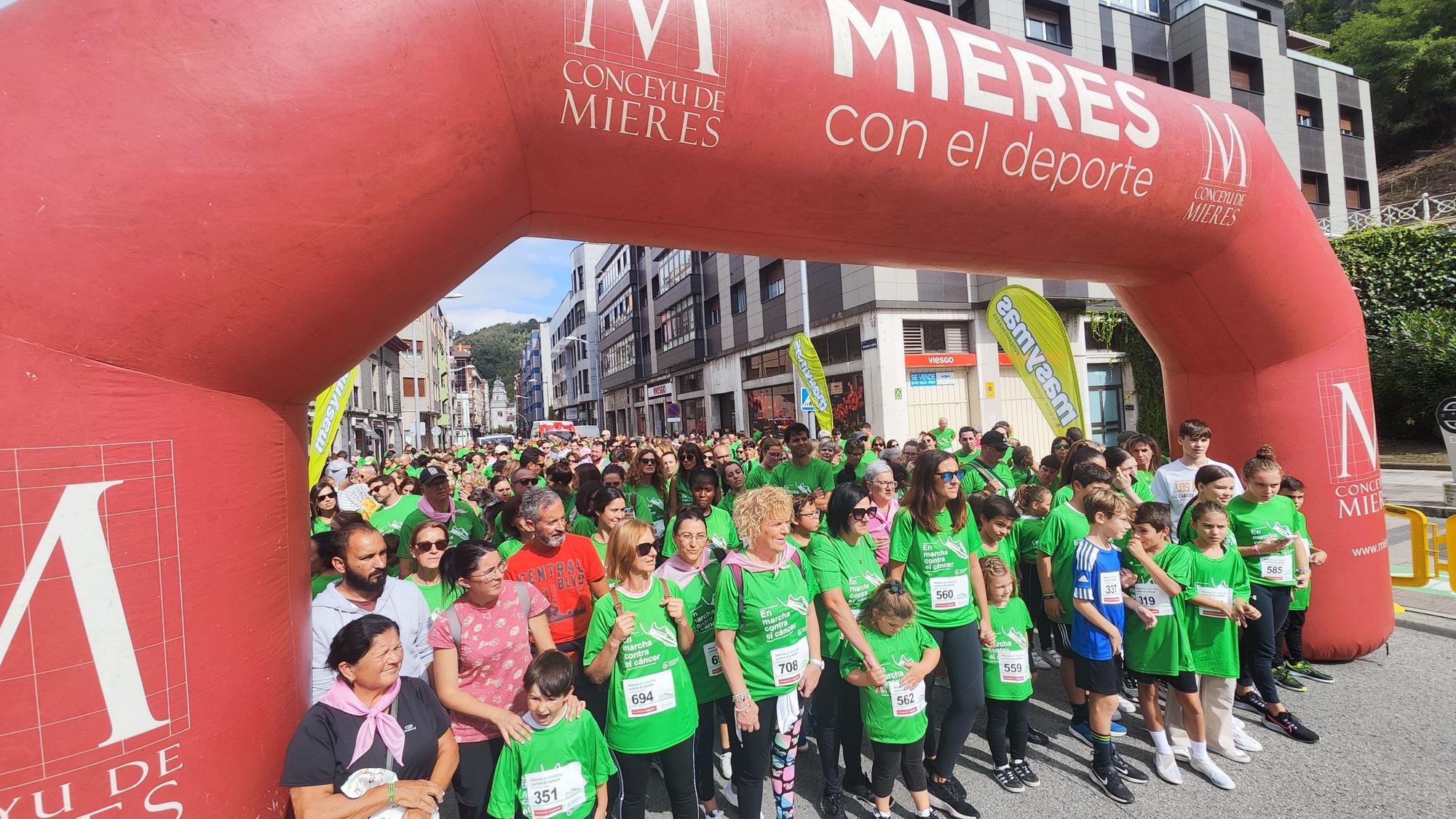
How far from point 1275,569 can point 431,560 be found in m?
5.28

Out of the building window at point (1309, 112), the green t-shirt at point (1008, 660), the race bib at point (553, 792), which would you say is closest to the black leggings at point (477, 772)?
the race bib at point (553, 792)

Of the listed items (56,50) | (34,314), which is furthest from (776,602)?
(56,50)

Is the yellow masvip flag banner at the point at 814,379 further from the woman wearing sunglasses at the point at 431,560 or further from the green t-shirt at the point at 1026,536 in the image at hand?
the woman wearing sunglasses at the point at 431,560

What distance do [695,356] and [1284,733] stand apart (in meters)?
30.5

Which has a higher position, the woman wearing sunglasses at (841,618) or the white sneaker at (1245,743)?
the woman wearing sunglasses at (841,618)

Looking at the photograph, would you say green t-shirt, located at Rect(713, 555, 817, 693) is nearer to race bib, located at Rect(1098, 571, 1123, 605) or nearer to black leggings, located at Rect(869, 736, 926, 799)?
black leggings, located at Rect(869, 736, 926, 799)

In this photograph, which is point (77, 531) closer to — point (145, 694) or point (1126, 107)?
point (145, 694)

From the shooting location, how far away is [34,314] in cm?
179

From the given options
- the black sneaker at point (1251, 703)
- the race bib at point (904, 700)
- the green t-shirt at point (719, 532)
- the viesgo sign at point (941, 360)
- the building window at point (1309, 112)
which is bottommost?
the black sneaker at point (1251, 703)

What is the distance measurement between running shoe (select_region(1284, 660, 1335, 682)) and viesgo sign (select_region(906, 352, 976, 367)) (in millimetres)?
16229

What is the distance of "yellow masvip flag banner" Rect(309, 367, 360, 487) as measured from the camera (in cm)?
575

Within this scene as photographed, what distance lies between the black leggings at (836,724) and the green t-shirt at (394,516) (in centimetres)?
348

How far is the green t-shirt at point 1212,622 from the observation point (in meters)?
3.85

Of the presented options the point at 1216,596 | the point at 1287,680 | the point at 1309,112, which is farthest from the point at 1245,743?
the point at 1309,112
